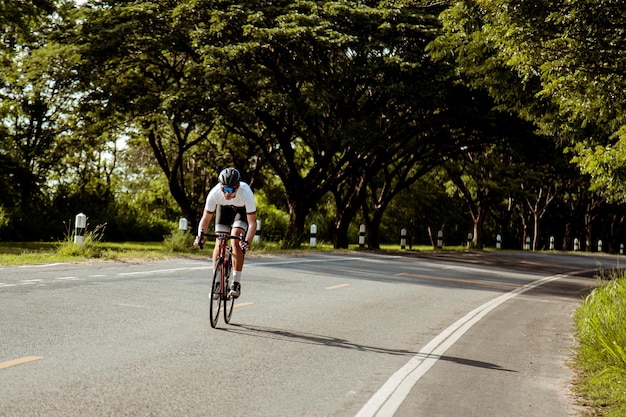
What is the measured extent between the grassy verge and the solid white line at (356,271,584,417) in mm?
1480

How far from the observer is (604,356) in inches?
315

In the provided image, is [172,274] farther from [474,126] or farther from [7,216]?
[474,126]

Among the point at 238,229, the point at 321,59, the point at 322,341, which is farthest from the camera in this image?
the point at 321,59

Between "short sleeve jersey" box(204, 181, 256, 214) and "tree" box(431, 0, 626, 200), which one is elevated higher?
"tree" box(431, 0, 626, 200)

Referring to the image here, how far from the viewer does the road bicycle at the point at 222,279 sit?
29.1ft

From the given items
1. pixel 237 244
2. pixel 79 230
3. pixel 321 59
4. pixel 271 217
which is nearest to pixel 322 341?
pixel 237 244

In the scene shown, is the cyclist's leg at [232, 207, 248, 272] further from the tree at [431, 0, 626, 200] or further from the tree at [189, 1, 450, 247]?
the tree at [189, 1, 450, 247]

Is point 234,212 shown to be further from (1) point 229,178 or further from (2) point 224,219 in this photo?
(1) point 229,178

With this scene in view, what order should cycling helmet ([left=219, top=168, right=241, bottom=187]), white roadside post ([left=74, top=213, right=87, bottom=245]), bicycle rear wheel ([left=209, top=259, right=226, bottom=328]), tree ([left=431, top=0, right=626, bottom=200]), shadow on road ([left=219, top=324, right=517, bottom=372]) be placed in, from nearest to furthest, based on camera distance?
1. shadow on road ([left=219, top=324, right=517, bottom=372])
2. cycling helmet ([left=219, top=168, right=241, bottom=187])
3. bicycle rear wheel ([left=209, top=259, right=226, bottom=328])
4. tree ([left=431, top=0, right=626, bottom=200])
5. white roadside post ([left=74, top=213, right=87, bottom=245])

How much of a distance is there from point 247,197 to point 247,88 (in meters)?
18.5

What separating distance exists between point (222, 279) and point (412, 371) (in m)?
2.81

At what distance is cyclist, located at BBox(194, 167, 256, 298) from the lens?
8.72 meters

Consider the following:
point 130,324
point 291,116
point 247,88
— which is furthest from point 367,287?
point 291,116

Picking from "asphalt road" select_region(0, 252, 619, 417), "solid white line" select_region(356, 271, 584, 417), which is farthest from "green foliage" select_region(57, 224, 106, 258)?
"solid white line" select_region(356, 271, 584, 417)
